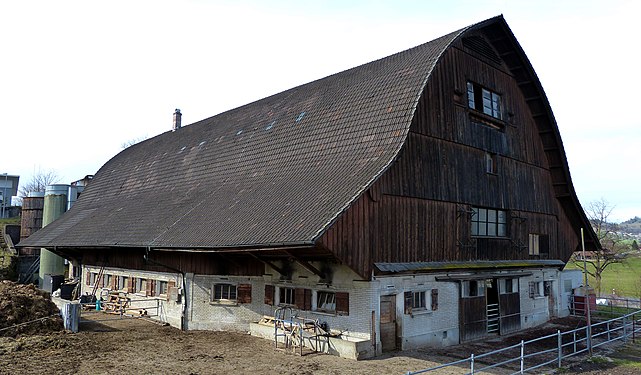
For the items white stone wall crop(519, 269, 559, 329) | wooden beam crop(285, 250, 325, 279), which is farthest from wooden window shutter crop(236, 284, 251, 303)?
white stone wall crop(519, 269, 559, 329)

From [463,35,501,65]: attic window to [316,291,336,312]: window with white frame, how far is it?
11.6 m

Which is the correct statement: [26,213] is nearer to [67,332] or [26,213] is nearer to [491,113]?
[67,332]

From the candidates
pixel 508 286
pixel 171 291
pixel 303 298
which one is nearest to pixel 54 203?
pixel 171 291

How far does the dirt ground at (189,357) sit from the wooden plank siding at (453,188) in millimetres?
2917

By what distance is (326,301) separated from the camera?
16297 millimetres

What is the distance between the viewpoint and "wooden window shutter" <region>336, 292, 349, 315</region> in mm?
15531

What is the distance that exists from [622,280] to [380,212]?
50091 mm

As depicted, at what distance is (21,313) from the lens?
57.3 feet

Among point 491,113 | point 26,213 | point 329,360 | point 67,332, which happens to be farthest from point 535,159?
point 26,213

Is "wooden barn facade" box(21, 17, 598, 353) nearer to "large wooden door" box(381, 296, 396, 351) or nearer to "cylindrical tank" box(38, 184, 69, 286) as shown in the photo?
"large wooden door" box(381, 296, 396, 351)

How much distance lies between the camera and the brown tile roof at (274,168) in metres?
16.4

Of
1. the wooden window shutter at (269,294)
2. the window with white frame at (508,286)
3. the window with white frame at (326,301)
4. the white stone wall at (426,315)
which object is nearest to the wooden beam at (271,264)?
the wooden window shutter at (269,294)

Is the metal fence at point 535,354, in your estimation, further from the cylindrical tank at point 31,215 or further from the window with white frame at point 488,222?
the cylindrical tank at point 31,215

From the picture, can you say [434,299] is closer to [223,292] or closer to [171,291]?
[223,292]
